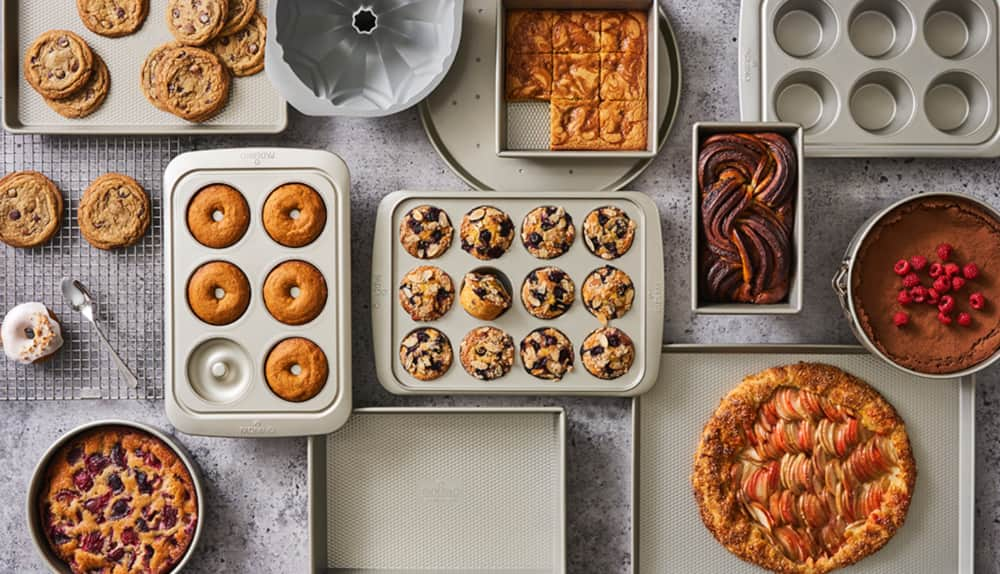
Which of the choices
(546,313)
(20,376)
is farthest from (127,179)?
(546,313)

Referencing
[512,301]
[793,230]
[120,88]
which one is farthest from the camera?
[120,88]

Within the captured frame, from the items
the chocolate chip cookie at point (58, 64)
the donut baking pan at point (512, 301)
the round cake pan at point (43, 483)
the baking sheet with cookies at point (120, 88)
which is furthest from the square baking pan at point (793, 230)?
the chocolate chip cookie at point (58, 64)

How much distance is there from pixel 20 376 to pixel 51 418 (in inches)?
6.9

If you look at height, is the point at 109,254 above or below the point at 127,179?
below

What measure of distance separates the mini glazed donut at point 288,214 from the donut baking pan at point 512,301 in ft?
0.68

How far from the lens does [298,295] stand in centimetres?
220

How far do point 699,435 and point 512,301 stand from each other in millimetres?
762

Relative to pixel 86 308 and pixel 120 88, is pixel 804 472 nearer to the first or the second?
pixel 86 308

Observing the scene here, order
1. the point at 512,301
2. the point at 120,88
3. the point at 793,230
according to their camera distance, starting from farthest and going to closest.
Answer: the point at 120,88 → the point at 512,301 → the point at 793,230

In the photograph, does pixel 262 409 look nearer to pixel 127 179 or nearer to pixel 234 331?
pixel 234 331

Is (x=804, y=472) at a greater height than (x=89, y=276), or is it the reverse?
(x=89, y=276)

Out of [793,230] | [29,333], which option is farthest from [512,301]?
[29,333]

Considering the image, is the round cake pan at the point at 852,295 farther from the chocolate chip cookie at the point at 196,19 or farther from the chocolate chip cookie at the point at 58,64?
the chocolate chip cookie at the point at 58,64

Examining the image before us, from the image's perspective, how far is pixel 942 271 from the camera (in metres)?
2.19
